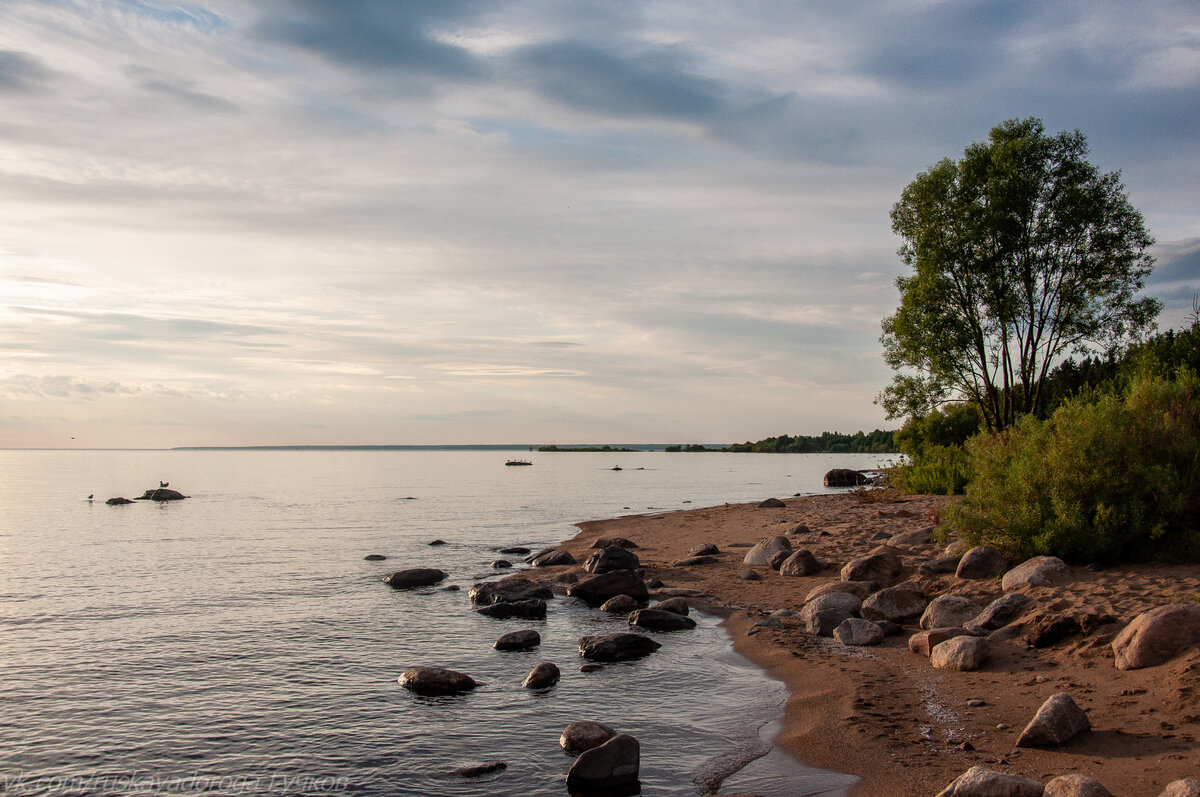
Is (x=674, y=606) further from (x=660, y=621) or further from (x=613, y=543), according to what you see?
(x=613, y=543)

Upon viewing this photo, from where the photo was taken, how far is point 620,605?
741 inches

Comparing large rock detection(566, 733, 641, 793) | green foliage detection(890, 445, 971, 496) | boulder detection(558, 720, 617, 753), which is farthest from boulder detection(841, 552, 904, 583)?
green foliage detection(890, 445, 971, 496)

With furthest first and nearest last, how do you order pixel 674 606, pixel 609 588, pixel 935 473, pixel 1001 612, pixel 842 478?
pixel 842 478 → pixel 935 473 → pixel 609 588 → pixel 674 606 → pixel 1001 612

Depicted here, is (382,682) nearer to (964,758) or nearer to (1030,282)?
(964,758)

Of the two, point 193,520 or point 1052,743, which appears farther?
point 193,520

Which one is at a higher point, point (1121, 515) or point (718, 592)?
point (1121, 515)

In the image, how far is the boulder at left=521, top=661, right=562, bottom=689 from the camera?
12641 mm

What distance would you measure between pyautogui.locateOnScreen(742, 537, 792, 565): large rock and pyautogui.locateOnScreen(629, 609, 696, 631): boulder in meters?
6.80

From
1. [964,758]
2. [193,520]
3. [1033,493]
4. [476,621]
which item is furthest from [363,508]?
[964,758]

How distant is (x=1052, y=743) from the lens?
8.84m

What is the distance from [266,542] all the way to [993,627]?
29.6 metres

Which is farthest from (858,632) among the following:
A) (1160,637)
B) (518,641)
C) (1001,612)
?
(518,641)

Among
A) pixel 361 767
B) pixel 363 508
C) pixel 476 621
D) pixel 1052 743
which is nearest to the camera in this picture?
pixel 1052 743

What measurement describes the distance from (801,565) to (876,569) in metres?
2.99
